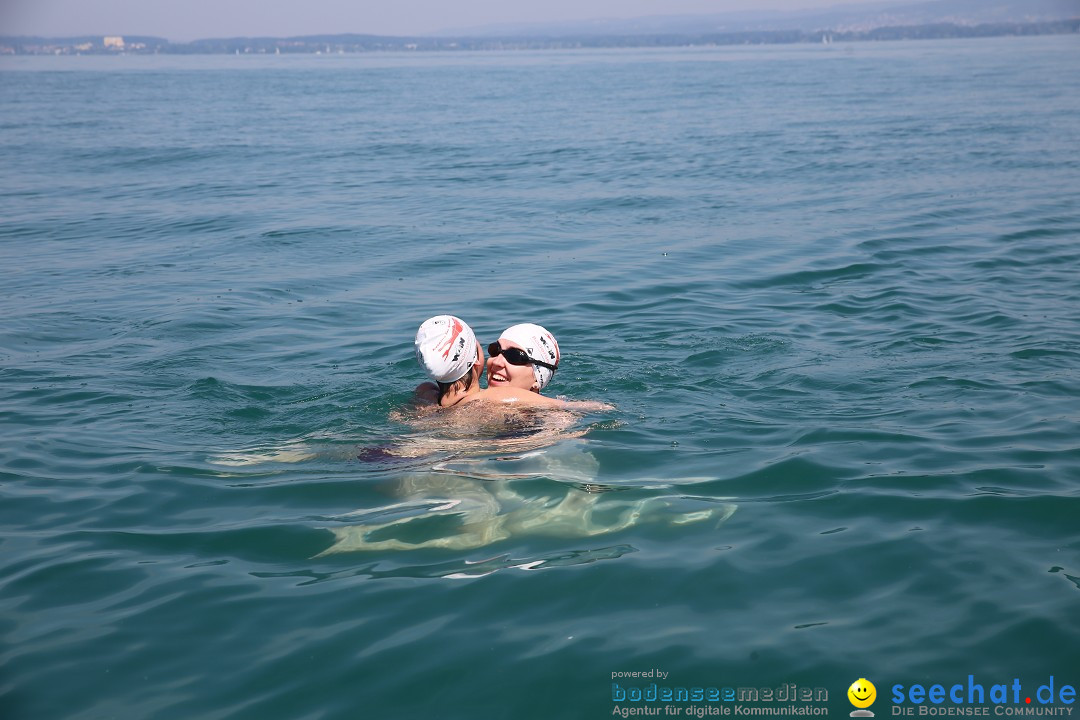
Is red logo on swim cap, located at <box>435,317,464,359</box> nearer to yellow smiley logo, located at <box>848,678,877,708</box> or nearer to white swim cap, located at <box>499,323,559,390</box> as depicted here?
white swim cap, located at <box>499,323,559,390</box>

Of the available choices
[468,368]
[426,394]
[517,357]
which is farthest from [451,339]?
[426,394]

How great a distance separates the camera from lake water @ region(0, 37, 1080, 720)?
207 inches

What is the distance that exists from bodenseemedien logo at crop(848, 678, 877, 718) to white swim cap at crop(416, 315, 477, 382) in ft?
13.7

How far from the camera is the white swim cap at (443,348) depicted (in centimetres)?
786

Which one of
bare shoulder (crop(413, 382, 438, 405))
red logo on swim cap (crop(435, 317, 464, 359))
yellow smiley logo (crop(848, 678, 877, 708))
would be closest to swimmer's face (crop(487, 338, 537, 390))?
bare shoulder (crop(413, 382, 438, 405))

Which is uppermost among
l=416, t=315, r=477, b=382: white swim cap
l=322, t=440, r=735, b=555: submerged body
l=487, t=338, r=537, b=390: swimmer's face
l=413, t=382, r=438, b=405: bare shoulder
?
l=416, t=315, r=477, b=382: white swim cap

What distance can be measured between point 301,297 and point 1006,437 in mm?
9916

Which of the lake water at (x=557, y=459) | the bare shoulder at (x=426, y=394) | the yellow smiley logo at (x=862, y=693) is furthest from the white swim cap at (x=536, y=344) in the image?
the yellow smiley logo at (x=862, y=693)

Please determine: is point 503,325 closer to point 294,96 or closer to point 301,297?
point 301,297

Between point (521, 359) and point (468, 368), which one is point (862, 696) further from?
point (521, 359)

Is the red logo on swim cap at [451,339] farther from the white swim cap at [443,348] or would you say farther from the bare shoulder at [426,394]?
the bare shoulder at [426,394]

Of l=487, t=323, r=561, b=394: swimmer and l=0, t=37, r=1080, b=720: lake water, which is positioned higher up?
l=487, t=323, r=561, b=394: swimmer

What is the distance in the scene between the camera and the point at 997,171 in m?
23.3

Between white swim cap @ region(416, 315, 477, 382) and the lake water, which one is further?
white swim cap @ region(416, 315, 477, 382)
